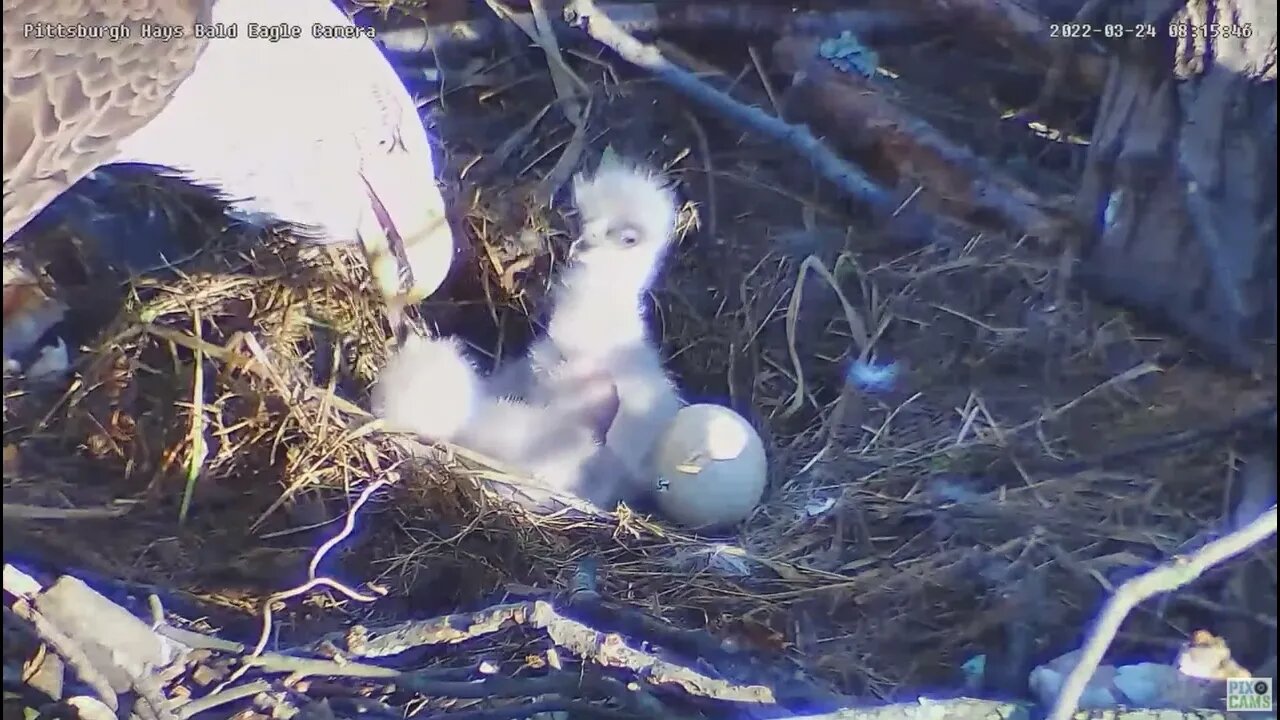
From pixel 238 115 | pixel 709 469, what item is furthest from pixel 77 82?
pixel 709 469

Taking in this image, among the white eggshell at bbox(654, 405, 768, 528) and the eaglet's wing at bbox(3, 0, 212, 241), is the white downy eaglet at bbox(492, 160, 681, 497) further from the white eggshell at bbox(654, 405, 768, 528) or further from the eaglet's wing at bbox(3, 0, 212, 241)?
the eaglet's wing at bbox(3, 0, 212, 241)

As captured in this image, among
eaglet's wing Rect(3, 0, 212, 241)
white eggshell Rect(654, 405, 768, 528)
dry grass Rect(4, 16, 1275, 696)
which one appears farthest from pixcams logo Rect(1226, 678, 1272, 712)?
eaglet's wing Rect(3, 0, 212, 241)

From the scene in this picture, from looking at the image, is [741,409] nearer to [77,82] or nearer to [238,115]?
[238,115]

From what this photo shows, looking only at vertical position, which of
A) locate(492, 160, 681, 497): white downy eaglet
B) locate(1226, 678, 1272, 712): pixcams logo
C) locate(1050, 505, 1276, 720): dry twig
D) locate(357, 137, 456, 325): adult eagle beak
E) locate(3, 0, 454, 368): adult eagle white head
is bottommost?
locate(1226, 678, 1272, 712): pixcams logo

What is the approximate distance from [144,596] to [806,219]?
59cm

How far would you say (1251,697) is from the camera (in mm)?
750

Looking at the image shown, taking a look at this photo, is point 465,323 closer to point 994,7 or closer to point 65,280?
point 65,280

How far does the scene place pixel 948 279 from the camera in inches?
36.4

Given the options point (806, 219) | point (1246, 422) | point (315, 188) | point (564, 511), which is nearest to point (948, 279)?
point (806, 219)

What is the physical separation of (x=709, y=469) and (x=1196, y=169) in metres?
0.44

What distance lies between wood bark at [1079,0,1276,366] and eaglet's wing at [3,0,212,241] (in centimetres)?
71

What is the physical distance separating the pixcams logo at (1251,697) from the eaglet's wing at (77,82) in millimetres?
880

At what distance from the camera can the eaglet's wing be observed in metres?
0.78

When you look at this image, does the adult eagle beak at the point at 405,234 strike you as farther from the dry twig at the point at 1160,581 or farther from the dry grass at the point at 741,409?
the dry twig at the point at 1160,581
